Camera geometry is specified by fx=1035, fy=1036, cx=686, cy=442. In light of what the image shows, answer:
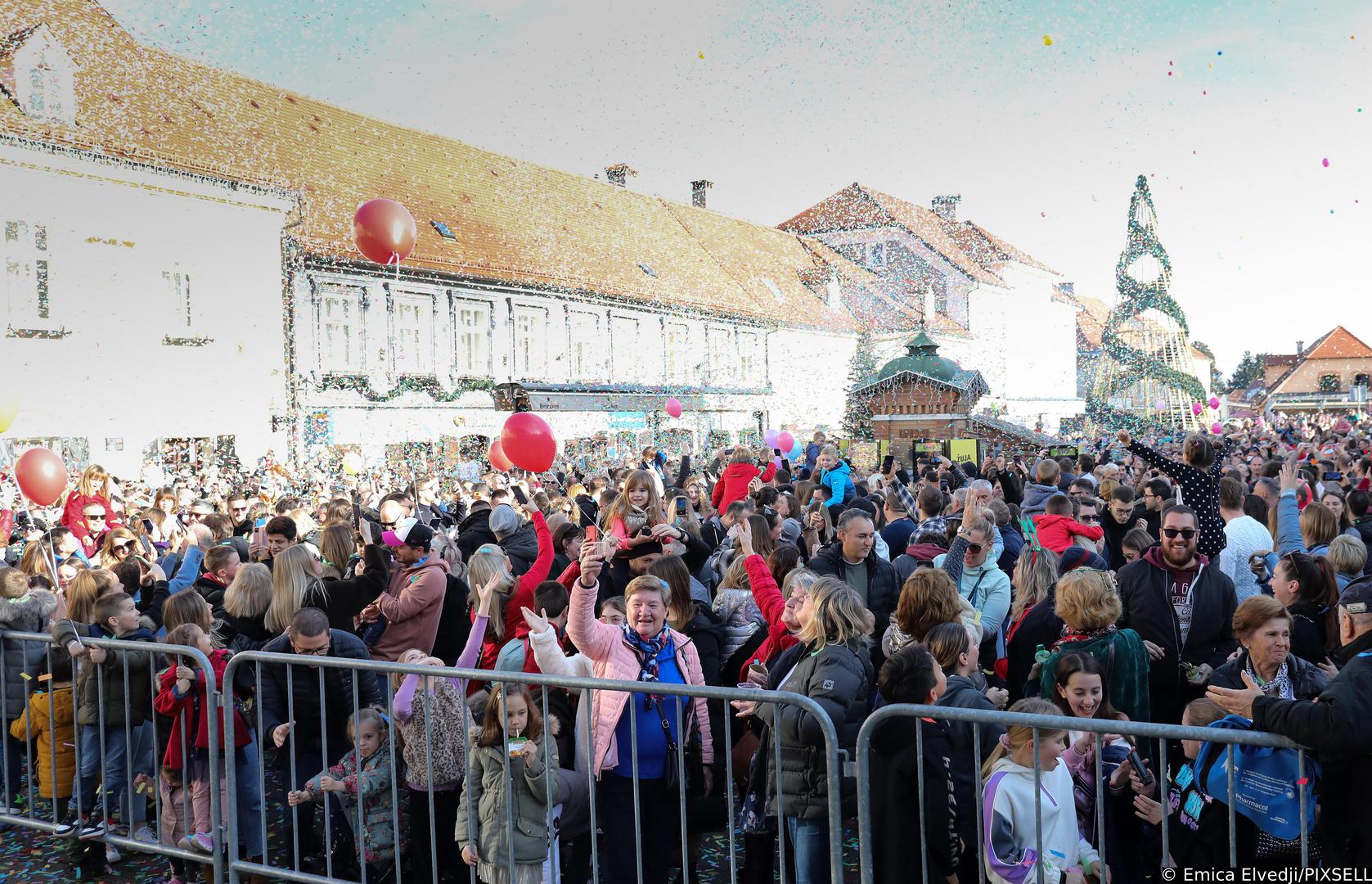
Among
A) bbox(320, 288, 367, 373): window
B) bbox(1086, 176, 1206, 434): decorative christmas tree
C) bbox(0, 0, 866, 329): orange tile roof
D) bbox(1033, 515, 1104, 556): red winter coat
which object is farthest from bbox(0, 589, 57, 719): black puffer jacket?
bbox(1086, 176, 1206, 434): decorative christmas tree

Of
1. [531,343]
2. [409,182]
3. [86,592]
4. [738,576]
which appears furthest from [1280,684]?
[409,182]

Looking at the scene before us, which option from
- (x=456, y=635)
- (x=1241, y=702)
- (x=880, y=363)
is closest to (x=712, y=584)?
(x=456, y=635)

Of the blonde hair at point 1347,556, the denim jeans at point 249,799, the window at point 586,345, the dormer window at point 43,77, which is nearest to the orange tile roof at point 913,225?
the window at point 586,345

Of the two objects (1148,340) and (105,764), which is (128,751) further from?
(1148,340)

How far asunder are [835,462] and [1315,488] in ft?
16.7

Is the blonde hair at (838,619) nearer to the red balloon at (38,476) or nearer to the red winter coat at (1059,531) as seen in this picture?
the red winter coat at (1059,531)

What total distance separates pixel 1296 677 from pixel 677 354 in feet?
111

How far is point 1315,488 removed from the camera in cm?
1090

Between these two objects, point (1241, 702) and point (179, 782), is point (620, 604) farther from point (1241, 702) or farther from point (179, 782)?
point (1241, 702)

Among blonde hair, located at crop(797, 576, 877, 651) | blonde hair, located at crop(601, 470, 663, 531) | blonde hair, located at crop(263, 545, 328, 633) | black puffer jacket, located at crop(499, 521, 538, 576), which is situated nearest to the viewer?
blonde hair, located at crop(797, 576, 877, 651)

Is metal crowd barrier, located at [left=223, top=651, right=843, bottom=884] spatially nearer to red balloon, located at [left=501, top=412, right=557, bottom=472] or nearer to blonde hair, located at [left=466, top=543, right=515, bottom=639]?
blonde hair, located at [left=466, top=543, right=515, bottom=639]

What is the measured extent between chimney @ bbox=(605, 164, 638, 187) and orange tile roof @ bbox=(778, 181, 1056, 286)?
12975mm

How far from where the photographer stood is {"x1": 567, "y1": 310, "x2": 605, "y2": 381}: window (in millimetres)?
32906

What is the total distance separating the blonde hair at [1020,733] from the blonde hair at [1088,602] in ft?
2.73
